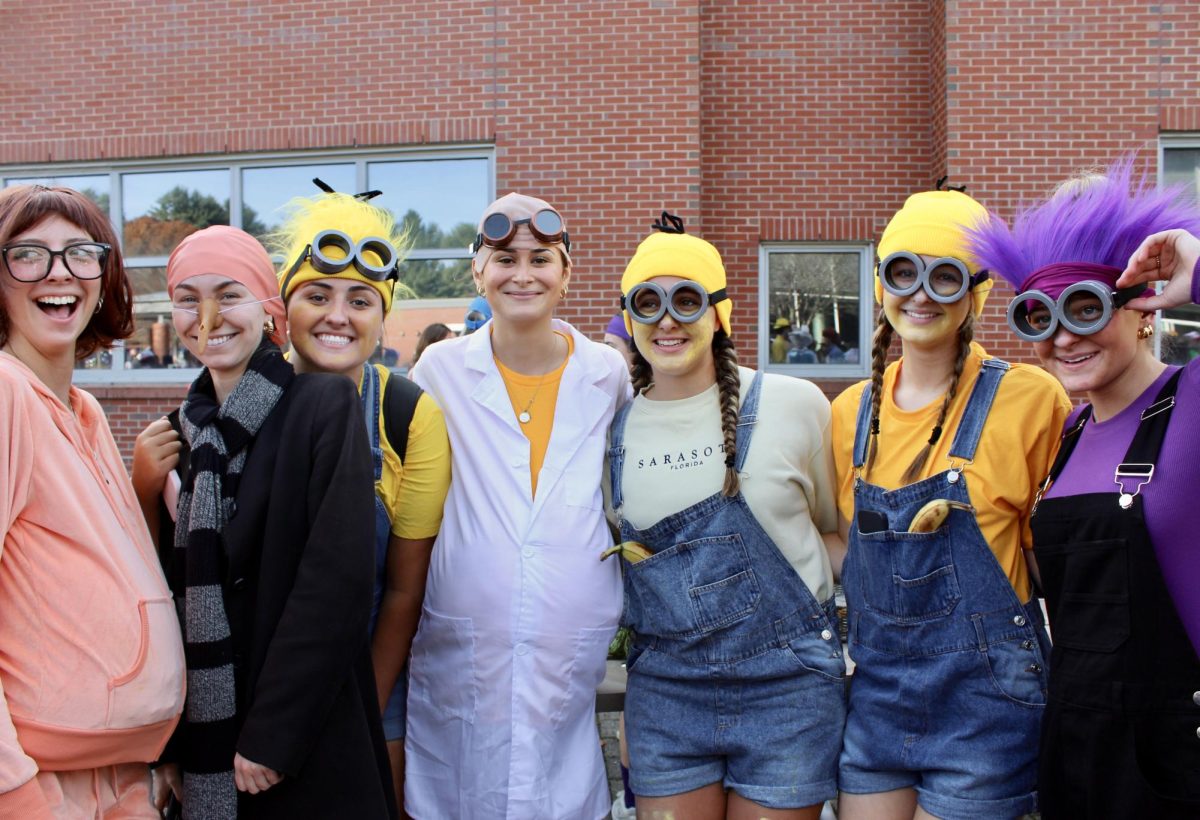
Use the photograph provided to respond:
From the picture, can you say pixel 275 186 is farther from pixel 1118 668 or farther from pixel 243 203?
pixel 1118 668

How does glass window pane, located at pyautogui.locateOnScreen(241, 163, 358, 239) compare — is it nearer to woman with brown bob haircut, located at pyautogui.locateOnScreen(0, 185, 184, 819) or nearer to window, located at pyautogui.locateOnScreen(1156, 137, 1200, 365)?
woman with brown bob haircut, located at pyautogui.locateOnScreen(0, 185, 184, 819)

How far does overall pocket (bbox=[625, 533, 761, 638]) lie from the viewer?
2492 mm

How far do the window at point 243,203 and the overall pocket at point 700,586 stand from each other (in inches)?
228

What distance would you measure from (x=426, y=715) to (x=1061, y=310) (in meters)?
1.97

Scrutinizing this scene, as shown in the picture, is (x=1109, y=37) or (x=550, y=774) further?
(x=1109, y=37)

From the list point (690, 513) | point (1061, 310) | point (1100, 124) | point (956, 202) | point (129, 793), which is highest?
point (1100, 124)

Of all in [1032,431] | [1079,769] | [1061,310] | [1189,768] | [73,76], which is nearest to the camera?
[1189,768]

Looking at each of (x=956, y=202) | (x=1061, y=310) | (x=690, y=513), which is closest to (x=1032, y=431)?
(x=1061, y=310)

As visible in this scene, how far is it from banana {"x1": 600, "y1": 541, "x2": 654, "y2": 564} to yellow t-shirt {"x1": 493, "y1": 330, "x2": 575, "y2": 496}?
32 cm

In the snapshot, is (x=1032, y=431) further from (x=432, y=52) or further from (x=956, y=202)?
(x=432, y=52)

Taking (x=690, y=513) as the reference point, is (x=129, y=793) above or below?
below

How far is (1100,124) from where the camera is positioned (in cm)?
738

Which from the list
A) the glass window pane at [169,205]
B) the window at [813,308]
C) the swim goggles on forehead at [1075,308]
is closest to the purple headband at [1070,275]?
the swim goggles on forehead at [1075,308]

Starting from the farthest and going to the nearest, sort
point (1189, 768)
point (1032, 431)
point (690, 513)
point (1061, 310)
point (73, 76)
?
point (73, 76) → point (690, 513) → point (1032, 431) → point (1061, 310) → point (1189, 768)
